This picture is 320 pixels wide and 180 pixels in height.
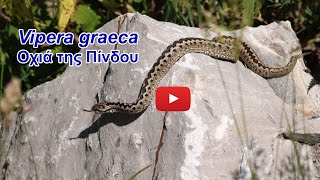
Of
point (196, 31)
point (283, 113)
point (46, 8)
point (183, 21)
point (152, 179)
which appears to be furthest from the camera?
point (46, 8)

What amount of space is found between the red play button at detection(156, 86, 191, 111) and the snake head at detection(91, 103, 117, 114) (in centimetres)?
51

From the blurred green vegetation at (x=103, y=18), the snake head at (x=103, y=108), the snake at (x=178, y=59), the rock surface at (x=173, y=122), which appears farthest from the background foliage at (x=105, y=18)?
the snake head at (x=103, y=108)

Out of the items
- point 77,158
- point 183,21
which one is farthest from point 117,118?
point 183,21

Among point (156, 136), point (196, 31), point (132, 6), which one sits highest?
point (132, 6)

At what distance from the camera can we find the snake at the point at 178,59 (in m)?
6.43

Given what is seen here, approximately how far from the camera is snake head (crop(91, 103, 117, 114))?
6.43 meters

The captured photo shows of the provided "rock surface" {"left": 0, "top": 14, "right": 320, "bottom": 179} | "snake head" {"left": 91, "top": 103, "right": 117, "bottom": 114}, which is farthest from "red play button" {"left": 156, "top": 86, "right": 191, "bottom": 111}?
"snake head" {"left": 91, "top": 103, "right": 117, "bottom": 114}

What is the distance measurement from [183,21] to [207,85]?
191 centimetres

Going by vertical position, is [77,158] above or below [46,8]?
below

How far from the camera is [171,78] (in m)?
6.65

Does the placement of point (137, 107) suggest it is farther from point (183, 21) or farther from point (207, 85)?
point (183, 21)

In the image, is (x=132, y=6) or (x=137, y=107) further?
(x=132, y=6)

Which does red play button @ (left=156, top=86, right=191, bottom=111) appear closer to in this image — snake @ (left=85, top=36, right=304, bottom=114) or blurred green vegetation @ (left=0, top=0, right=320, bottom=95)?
snake @ (left=85, top=36, right=304, bottom=114)

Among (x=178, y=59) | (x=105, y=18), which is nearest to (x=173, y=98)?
(x=178, y=59)
